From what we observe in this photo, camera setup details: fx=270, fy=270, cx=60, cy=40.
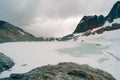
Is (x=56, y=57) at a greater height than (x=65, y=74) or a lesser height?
greater

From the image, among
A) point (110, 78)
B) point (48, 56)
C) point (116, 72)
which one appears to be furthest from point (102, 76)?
point (48, 56)

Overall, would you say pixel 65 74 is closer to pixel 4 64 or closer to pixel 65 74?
pixel 65 74

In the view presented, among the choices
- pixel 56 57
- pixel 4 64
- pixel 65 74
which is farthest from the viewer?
pixel 56 57

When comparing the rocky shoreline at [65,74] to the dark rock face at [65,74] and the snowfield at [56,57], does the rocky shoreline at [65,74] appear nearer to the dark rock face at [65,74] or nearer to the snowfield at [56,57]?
the dark rock face at [65,74]

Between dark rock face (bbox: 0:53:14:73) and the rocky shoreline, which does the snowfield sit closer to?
dark rock face (bbox: 0:53:14:73)

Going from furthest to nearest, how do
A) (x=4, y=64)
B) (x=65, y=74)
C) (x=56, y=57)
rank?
(x=56, y=57), (x=4, y=64), (x=65, y=74)

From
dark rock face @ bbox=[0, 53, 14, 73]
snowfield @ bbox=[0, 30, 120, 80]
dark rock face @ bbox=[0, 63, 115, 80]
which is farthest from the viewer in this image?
snowfield @ bbox=[0, 30, 120, 80]

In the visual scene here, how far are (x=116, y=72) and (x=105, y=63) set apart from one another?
5943 millimetres

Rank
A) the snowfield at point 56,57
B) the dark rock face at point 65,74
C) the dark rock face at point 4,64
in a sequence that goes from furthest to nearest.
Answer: the snowfield at point 56,57 < the dark rock face at point 4,64 < the dark rock face at point 65,74

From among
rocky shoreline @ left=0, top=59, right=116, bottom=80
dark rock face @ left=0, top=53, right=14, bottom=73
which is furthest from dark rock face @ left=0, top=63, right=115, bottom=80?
dark rock face @ left=0, top=53, right=14, bottom=73

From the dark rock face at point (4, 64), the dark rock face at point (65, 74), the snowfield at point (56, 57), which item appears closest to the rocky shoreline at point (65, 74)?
the dark rock face at point (65, 74)

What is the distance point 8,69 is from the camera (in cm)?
4153

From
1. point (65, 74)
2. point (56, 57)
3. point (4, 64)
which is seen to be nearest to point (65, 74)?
point (65, 74)

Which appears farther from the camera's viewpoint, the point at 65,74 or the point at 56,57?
the point at 56,57
